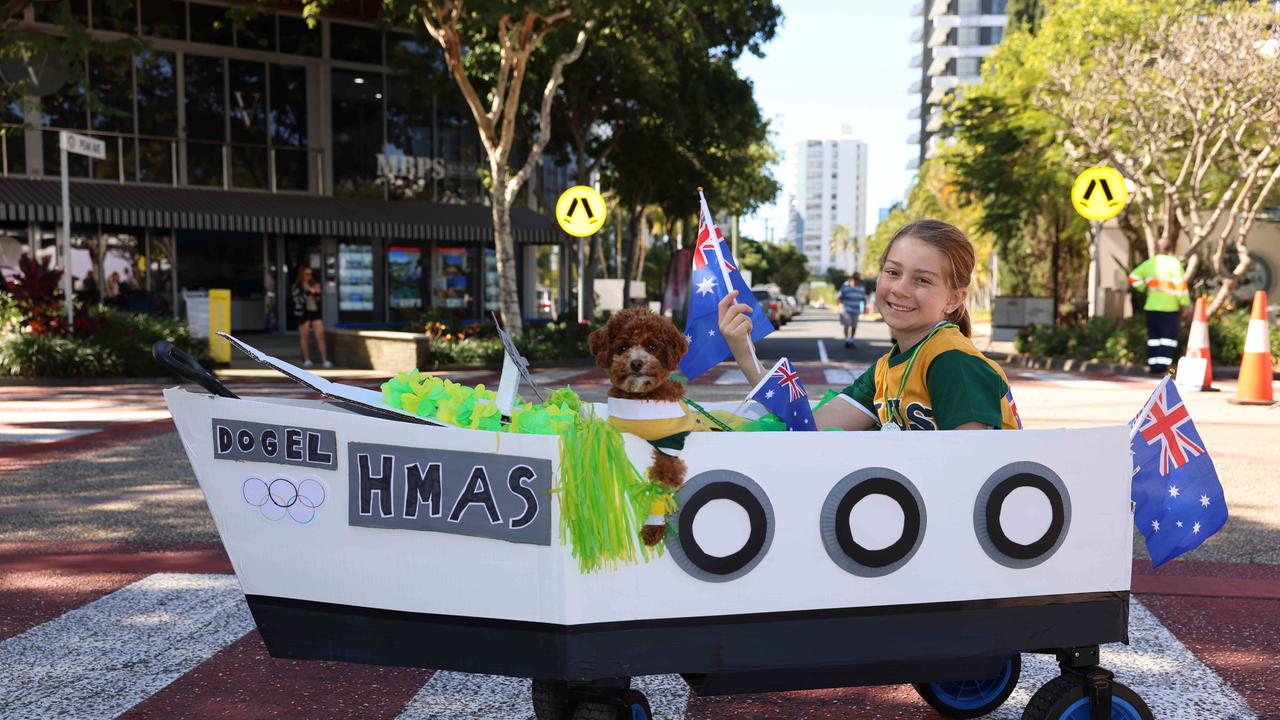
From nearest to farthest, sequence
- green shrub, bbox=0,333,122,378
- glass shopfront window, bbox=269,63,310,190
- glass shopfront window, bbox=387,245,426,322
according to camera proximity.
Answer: green shrub, bbox=0,333,122,378 → glass shopfront window, bbox=269,63,310,190 → glass shopfront window, bbox=387,245,426,322

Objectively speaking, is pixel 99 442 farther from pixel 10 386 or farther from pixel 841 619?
pixel 841 619

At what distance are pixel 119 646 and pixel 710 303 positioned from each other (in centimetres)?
249

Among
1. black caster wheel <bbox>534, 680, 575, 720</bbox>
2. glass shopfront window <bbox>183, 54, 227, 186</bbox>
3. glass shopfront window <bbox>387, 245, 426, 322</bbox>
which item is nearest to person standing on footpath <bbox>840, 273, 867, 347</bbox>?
glass shopfront window <bbox>387, 245, 426, 322</bbox>

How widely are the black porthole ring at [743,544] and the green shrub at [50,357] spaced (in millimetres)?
14512

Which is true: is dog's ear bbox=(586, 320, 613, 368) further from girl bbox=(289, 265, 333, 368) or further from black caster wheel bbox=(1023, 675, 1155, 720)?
girl bbox=(289, 265, 333, 368)

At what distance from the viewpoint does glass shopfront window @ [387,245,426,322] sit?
27.0 metres

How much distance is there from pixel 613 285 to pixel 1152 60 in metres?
13.0

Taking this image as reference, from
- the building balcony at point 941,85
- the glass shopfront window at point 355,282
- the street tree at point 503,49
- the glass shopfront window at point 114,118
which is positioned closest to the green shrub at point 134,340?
the street tree at point 503,49

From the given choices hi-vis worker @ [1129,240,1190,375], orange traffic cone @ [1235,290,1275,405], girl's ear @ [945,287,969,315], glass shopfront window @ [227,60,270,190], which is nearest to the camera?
girl's ear @ [945,287,969,315]

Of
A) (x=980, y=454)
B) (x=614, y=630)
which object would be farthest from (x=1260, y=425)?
→ (x=614, y=630)

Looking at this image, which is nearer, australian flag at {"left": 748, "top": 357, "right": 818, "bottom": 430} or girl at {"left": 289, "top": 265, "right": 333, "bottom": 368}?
australian flag at {"left": 748, "top": 357, "right": 818, "bottom": 430}

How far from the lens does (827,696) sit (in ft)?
11.1

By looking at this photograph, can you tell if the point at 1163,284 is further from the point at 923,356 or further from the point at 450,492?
the point at 450,492

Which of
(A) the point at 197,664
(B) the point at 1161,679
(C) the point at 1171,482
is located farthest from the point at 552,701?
(B) the point at 1161,679
